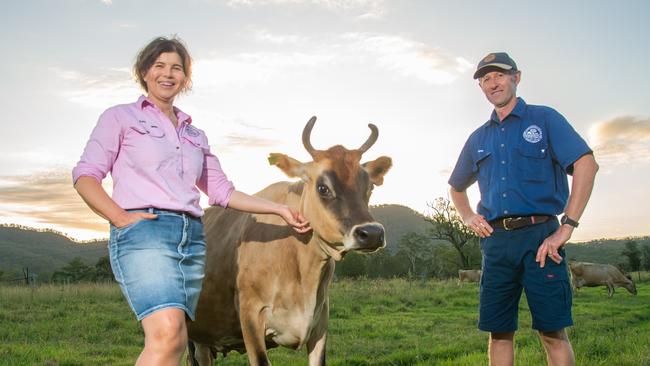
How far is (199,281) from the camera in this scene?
3.95 metres

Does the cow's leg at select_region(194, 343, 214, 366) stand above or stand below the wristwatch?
below

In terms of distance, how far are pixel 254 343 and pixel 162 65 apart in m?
2.66

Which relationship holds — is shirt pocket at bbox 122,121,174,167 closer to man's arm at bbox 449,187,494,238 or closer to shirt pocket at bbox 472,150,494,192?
man's arm at bbox 449,187,494,238

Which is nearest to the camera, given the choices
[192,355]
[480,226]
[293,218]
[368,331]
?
[293,218]

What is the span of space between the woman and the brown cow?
141 cm

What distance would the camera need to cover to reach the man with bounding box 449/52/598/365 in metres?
4.99

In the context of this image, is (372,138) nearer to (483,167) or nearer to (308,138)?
(308,138)

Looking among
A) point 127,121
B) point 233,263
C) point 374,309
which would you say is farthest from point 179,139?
point 374,309

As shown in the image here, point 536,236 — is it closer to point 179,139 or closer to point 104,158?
point 179,139

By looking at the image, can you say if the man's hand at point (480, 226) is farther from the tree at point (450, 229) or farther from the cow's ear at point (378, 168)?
the tree at point (450, 229)

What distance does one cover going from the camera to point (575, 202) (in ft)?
16.0

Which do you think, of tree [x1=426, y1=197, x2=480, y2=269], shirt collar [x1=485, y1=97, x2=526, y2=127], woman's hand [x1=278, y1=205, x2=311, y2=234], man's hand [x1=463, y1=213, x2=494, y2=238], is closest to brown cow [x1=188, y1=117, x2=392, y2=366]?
woman's hand [x1=278, y1=205, x2=311, y2=234]

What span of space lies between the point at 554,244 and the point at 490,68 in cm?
154

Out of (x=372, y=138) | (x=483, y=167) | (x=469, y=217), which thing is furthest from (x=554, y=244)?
(x=372, y=138)
